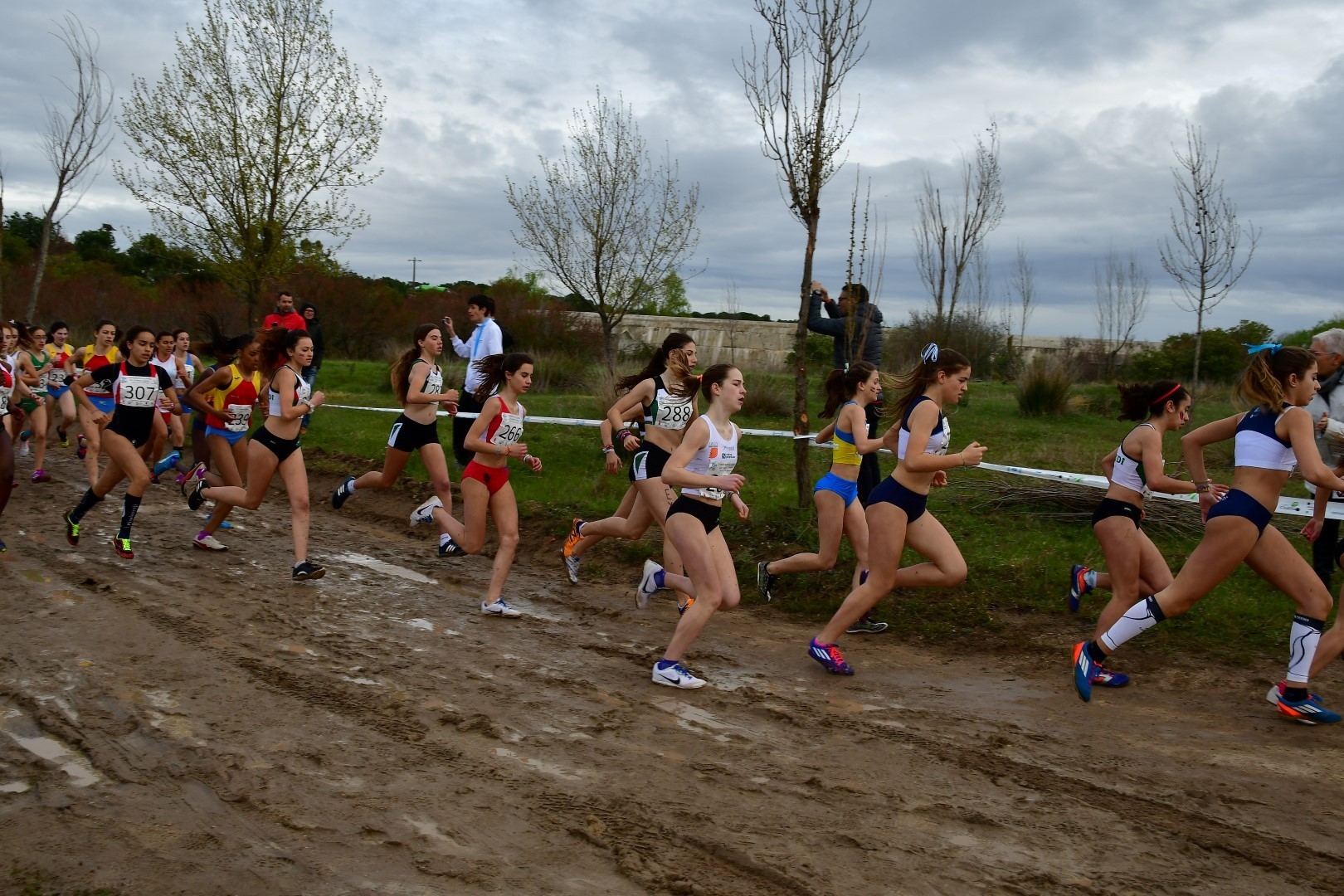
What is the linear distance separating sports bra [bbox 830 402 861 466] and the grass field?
1396 mm

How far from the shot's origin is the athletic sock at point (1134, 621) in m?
6.18

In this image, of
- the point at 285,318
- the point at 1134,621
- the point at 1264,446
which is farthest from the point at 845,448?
the point at 285,318

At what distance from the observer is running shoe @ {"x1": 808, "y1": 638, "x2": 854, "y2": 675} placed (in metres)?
6.92

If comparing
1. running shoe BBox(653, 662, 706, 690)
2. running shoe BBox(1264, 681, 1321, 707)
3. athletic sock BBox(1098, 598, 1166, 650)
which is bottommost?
running shoe BBox(653, 662, 706, 690)

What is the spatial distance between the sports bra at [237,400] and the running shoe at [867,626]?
5.81 m

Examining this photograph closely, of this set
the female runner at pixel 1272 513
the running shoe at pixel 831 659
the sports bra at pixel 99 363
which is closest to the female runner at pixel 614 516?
the running shoe at pixel 831 659

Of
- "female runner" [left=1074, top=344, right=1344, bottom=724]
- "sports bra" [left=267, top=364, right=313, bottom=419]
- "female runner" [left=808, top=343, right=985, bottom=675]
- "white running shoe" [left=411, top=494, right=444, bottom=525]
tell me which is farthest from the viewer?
"white running shoe" [left=411, top=494, right=444, bottom=525]

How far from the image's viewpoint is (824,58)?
33.0ft

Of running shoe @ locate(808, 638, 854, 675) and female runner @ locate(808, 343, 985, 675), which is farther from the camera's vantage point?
running shoe @ locate(808, 638, 854, 675)

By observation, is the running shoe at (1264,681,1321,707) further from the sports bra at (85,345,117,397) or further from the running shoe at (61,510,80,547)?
the sports bra at (85,345,117,397)

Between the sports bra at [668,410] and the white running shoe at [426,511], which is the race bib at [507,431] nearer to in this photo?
the sports bra at [668,410]

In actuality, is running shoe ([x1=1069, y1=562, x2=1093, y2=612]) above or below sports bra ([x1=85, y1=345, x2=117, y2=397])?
below

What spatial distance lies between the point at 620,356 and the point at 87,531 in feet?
61.0

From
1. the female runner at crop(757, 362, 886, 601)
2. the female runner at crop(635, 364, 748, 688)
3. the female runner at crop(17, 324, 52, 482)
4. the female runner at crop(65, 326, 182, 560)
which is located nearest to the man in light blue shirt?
the female runner at crop(65, 326, 182, 560)
